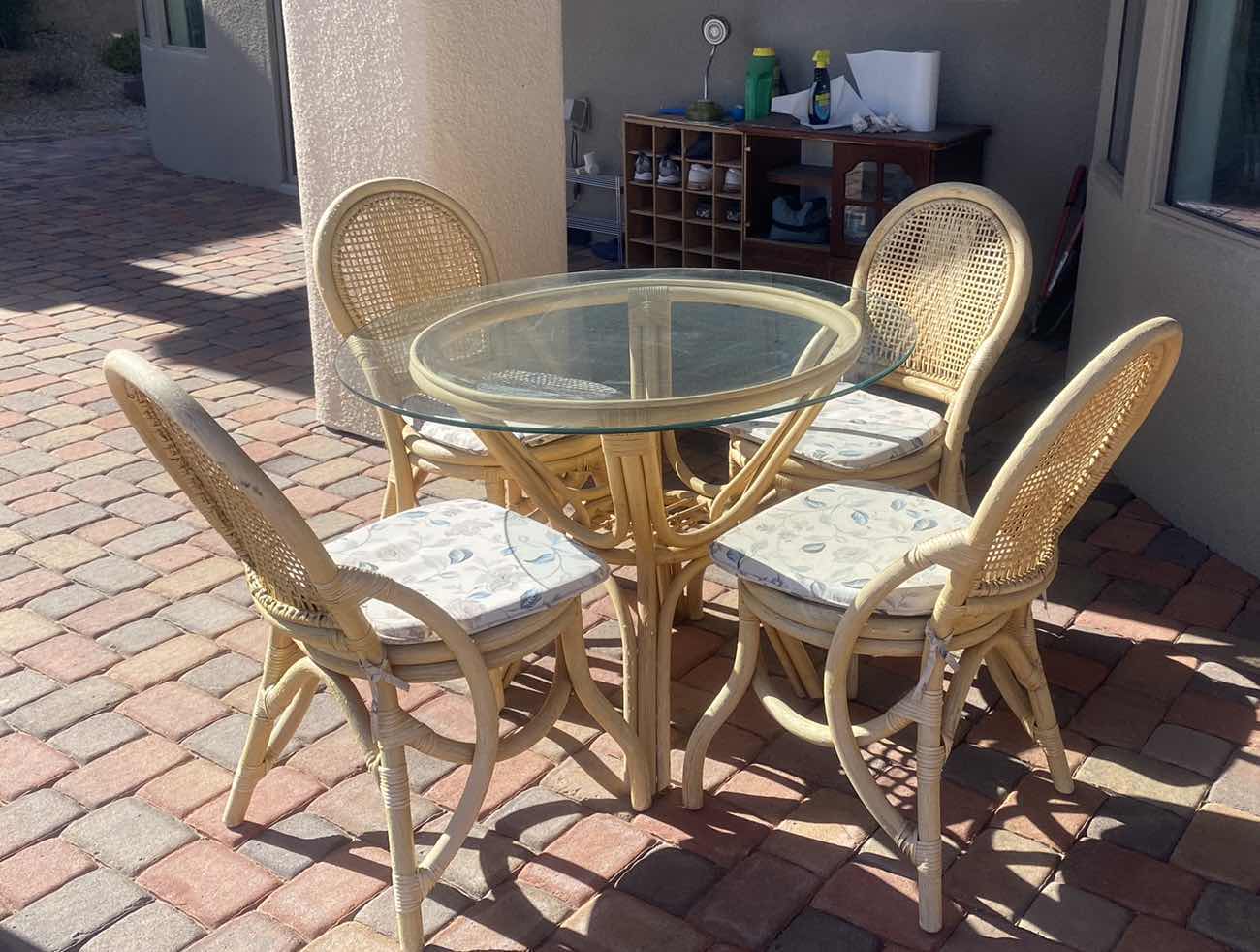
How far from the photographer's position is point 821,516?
8.07ft

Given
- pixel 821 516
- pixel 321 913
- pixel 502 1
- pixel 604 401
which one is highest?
pixel 502 1

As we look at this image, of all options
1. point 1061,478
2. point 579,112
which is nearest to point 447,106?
point 1061,478

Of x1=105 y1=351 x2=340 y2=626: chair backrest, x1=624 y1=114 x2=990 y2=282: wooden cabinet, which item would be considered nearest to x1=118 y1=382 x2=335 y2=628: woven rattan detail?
x1=105 y1=351 x2=340 y2=626: chair backrest

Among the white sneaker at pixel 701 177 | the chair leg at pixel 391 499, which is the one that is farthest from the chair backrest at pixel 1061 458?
the white sneaker at pixel 701 177

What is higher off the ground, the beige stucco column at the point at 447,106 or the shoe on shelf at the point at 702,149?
the beige stucco column at the point at 447,106

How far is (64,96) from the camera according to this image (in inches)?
518

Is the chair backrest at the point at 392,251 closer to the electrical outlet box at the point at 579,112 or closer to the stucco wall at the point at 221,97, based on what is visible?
the electrical outlet box at the point at 579,112

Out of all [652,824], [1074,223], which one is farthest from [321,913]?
[1074,223]

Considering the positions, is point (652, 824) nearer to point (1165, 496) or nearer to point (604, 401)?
point (604, 401)

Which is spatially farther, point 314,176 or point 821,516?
point 314,176

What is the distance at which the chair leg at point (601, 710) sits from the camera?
2.34 m

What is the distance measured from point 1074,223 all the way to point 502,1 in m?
2.61

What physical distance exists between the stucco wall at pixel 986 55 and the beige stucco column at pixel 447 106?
86.1 inches

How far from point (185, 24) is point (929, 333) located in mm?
7560
